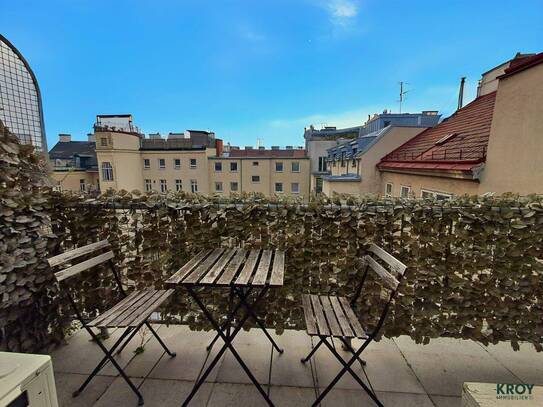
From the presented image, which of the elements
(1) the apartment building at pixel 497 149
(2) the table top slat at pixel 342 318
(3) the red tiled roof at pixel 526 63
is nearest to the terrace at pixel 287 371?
(2) the table top slat at pixel 342 318

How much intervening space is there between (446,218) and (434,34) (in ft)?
21.4

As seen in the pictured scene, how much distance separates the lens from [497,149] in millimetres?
5852

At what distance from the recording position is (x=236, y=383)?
2021 mm

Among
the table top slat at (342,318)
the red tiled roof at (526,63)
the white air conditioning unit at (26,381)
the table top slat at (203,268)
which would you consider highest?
the red tiled roof at (526,63)

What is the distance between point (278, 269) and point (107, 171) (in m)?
30.4

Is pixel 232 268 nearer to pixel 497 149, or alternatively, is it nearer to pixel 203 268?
pixel 203 268

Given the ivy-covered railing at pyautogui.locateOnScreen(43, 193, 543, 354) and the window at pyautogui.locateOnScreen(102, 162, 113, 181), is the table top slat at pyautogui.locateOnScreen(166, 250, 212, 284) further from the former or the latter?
the window at pyautogui.locateOnScreen(102, 162, 113, 181)

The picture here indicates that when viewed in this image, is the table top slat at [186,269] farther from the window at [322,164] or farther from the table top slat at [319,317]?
the window at [322,164]

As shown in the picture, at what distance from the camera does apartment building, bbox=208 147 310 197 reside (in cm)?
3036

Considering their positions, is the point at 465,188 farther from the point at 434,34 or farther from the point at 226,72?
the point at 226,72

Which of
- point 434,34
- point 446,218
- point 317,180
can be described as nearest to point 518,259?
point 446,218

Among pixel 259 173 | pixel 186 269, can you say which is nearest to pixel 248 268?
pixel 186 269

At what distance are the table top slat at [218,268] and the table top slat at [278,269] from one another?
0.36 metres

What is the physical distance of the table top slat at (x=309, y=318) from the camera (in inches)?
64.5
